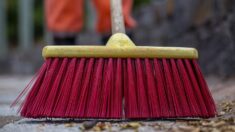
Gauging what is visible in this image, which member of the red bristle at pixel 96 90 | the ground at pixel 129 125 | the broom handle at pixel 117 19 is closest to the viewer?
the ground at pixel 129 125

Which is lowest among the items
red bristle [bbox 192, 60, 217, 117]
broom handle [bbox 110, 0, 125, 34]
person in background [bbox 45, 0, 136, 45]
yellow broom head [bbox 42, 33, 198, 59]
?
red bristle [bbox 192, 60, 217, 117]

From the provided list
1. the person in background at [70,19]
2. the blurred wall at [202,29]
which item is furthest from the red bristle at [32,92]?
the blurred wall at [202,29]

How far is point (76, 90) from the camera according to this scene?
100 inches

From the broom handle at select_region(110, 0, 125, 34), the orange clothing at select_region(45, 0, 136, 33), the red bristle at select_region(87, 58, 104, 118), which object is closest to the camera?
the red bristle at select_region(87, 58, 104, 118)

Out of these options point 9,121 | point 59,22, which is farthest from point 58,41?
point 9,121

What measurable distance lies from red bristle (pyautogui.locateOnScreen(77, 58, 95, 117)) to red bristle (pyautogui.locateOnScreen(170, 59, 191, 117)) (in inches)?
11.8

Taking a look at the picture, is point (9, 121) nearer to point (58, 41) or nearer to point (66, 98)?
point (66, 98)

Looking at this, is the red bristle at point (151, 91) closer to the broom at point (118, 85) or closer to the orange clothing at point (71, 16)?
the broom at point (118, 85)

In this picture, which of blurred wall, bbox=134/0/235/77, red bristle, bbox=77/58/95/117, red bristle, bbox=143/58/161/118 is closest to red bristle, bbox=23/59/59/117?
red bristle, bbox=77/58/95/117

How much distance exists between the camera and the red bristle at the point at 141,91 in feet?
8.22

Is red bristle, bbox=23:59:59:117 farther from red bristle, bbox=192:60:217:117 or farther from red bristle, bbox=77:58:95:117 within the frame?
red bristle, bbox=192:60:217:117

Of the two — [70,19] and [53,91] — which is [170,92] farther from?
[70,19]

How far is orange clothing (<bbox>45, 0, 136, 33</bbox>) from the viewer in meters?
4.04

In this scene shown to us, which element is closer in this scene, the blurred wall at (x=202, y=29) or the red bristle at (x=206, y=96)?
the red bristle at (x=206, y=96)
